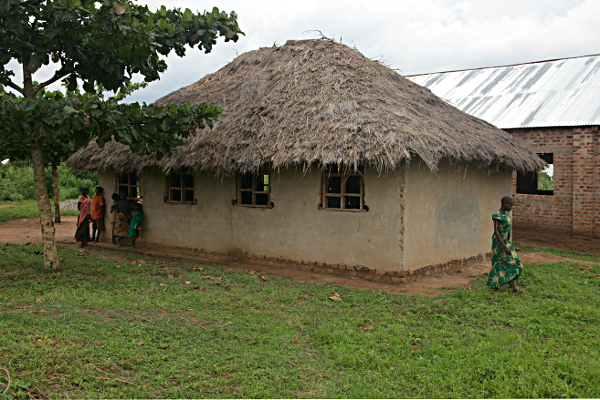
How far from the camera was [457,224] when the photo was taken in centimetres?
904

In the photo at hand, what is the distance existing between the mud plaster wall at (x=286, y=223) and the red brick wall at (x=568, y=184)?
26.1ft

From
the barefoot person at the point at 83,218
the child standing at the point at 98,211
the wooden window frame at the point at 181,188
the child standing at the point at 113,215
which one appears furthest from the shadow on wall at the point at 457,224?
the child standing at the point at 98,211

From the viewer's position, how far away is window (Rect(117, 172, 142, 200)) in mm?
11483

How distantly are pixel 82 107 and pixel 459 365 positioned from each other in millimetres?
5555

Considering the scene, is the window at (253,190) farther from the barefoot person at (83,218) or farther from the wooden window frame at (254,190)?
the barefoot person at (83,218)

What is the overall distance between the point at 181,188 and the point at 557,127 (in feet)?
33.1

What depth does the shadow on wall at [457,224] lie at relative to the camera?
28.1 feet

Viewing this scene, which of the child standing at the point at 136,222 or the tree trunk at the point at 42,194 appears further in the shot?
the child standing at the point at 136,222

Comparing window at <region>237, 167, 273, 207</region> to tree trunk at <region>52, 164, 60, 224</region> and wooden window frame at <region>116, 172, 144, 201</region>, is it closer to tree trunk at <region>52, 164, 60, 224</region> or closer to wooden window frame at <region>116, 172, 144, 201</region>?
wooden window frame at <region>116, 172, 144, 201</region>

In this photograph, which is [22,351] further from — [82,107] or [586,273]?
[586,273]

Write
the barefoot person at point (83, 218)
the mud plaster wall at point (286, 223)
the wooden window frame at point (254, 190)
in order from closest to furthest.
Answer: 1. the mud plaster wall at point (286, 223)
2. the wooden window frame at point (254, 190)
3. the barefoot person at point (83, 218)

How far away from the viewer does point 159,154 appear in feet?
25.9

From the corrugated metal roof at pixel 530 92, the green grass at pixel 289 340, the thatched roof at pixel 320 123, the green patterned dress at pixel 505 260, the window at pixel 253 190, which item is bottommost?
the green grass at pixel 289 340

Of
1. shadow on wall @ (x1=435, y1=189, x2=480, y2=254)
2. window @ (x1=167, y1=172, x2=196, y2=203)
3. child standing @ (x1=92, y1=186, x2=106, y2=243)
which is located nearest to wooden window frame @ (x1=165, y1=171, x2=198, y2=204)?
window @ (x1=167, y1=172, x2=196, y2=203)
